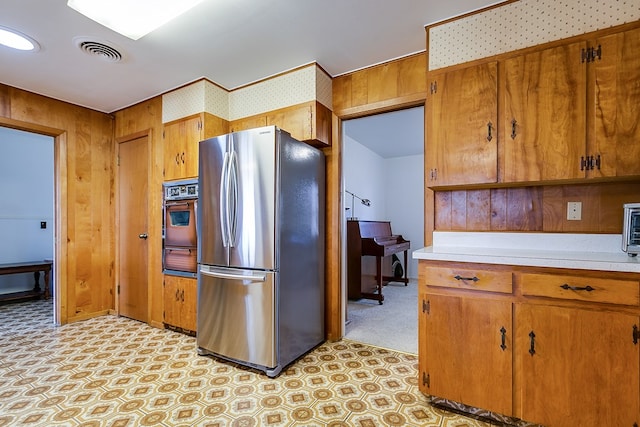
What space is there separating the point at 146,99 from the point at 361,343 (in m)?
3.44

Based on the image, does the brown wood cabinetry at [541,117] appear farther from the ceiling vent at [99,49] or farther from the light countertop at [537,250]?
the ceiling vent at [99,49]

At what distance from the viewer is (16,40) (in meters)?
2.27

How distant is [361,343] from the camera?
278cm

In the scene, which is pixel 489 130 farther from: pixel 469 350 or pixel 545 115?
pixel 469 350

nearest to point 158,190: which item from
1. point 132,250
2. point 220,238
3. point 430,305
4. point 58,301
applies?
point 132,250

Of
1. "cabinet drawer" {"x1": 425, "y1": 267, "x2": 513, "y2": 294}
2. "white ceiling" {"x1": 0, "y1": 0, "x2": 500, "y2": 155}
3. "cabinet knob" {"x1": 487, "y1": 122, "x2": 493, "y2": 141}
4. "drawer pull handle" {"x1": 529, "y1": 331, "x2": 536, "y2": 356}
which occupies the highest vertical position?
"white ceiling" {"x1": 0, "y1": 0, "x2": 500, "y2": 155}

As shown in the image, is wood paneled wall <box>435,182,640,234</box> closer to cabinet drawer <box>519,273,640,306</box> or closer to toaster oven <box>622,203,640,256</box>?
toaster oven <box>622,203,640,256</box>

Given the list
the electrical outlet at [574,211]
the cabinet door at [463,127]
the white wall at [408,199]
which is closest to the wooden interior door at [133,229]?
the cabinet door at [463,127]

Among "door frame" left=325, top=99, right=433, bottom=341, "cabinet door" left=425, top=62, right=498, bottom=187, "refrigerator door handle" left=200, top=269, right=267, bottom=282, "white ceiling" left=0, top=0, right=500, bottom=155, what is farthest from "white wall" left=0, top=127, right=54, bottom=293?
"cabinet door" left=425, top=62, right=498, bottom=187

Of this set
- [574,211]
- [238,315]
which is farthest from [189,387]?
[574,211]

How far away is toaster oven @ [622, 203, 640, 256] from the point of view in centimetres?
158

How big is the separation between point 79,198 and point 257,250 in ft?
8.76

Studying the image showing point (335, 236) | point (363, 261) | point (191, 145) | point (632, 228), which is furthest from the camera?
point (363, 261)

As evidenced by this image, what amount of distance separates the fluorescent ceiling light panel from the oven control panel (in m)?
1.29
